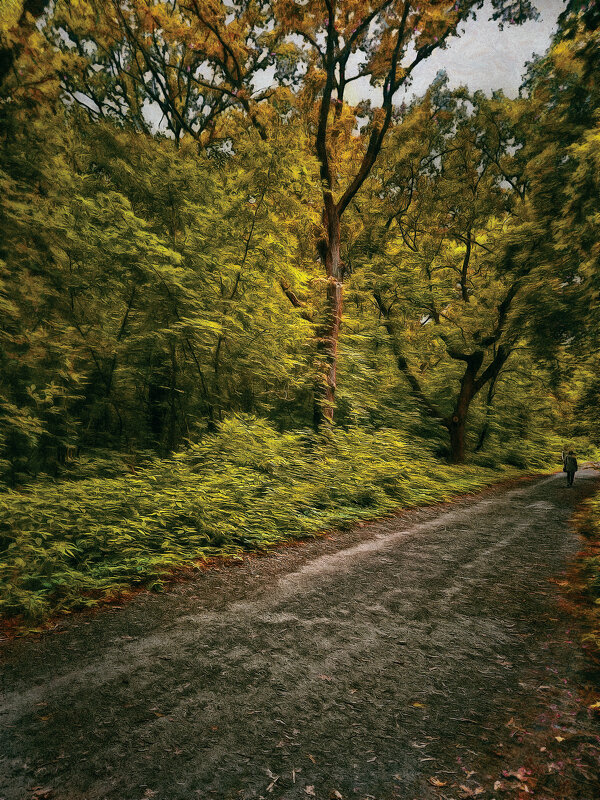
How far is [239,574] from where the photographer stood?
12.8ft

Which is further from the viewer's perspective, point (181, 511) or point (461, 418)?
point (461, 418)

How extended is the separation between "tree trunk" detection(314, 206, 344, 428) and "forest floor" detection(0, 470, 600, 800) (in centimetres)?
635

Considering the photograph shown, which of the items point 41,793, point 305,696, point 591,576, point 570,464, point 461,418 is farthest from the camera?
point 461,418

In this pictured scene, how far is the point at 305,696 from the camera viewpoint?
2.18 m

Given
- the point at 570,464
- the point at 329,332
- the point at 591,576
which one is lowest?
the point at 591,576

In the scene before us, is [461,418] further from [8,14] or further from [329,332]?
[8,14]

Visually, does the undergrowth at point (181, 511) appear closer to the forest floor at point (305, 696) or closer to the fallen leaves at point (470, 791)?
the forest floor at point (305, 696)

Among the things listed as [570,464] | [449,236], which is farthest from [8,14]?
[570,464]

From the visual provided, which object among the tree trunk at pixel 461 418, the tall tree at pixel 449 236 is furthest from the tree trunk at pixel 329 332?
the tree trunk at pixel 461 418

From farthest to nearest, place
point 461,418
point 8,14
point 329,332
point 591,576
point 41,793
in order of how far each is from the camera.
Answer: point 461,418, point 329,332, point 8,14, point 591,576, point 41,793

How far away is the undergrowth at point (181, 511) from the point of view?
3.32 metres

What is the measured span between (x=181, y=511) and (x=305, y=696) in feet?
9.57

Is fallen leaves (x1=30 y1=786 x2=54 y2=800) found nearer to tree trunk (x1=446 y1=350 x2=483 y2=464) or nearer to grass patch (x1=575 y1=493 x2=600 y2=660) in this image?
→ grass patch (x1=575 y1=493 x2=600 y2=660)

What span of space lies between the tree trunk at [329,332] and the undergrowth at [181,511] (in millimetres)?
1097
